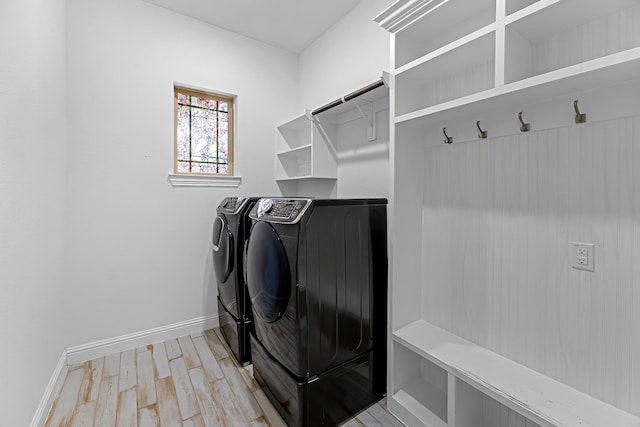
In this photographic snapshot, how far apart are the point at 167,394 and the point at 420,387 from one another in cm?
152

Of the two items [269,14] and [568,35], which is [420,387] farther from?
[269,14]

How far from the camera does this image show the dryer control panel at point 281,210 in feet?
4.66

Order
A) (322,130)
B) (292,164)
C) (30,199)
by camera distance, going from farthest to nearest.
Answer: (292,164) → (322,130) → (30,199)

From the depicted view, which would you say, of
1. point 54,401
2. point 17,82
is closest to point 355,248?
point 17,82

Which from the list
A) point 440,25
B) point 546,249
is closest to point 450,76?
point 440,25

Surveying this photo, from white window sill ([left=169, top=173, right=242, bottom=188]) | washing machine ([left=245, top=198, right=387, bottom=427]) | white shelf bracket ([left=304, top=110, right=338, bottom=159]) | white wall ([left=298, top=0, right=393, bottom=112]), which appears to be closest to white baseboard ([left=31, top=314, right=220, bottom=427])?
washing machine ([left=245, top=198, right=387, bottom=427])

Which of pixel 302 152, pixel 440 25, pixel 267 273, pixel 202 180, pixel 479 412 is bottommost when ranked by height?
pixel 479 412

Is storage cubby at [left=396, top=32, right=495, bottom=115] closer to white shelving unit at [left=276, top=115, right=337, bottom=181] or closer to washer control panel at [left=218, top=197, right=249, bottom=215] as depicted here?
white shelving unit at [left=276, top=115, right=337, bottom=181]

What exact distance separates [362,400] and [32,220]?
1997mm

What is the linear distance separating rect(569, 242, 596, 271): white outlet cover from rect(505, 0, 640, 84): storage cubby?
714mm

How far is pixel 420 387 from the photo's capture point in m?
1.72

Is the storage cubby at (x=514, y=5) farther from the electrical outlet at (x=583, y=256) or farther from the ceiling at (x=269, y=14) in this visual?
the ceiling at (x=269, y=14)

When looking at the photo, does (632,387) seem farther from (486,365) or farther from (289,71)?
(289,71)

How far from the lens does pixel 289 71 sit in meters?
3.12
